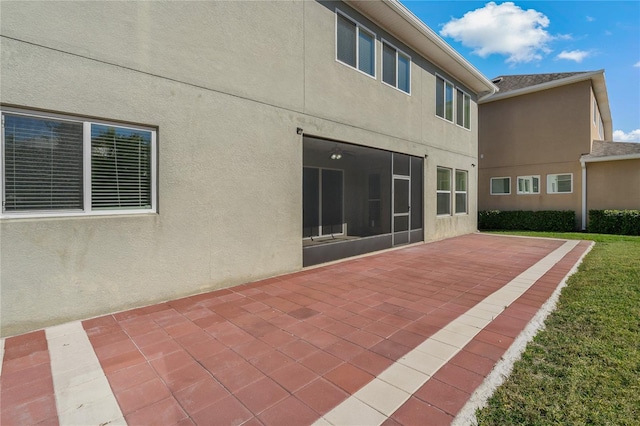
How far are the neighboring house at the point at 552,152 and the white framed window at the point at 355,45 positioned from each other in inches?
502

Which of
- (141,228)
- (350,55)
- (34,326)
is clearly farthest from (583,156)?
(34,326)

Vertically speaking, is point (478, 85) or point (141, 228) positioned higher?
point (478, 85)

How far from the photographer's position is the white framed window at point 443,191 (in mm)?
11273

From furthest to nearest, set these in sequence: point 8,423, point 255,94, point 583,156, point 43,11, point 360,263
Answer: point 583,156 → point 360,263 → point 255,94 → point 43,11 → point 8,423

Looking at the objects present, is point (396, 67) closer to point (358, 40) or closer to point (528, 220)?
point (358, 40)

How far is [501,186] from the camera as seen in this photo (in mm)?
17672

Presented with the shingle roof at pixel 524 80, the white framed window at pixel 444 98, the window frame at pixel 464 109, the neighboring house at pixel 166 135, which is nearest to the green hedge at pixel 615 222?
the shingle roof at pixel 524 80

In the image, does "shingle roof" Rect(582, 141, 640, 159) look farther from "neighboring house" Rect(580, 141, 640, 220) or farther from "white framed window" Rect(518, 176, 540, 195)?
"white framed window" Rect(518, 176, 540, 195)

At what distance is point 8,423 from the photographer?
2.11m

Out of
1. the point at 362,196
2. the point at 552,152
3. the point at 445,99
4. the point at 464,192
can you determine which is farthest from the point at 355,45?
the point at 552,152

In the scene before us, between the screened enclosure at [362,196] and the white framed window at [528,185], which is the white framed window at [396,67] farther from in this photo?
the white framed window at [528,185]

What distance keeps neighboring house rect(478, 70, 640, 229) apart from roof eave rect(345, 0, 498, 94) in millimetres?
6468

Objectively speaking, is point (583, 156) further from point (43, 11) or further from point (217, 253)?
point (43, 11)

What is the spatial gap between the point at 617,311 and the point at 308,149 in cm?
705
